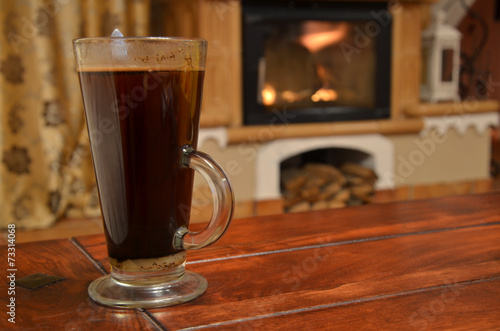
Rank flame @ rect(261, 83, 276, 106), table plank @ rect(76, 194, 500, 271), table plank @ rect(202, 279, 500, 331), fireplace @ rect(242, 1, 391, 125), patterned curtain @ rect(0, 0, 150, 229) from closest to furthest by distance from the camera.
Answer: table plank @ rect(202, 279, 500, 331), table plank @ rect(76, 194, 500, 271), patterned curtain @ rect(0, 0, 150, 229), fireplace @ rect(242, 1, 391, 125), flame @ rect(261, 83, 276, 106)

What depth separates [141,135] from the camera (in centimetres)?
47

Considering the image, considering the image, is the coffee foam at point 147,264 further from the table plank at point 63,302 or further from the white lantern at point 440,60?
the white lantern at point 440,60

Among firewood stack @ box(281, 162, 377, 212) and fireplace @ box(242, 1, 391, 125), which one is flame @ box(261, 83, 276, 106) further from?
firewood stack @ box(281, 162, 377, 212)

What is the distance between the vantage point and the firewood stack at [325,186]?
103 inches

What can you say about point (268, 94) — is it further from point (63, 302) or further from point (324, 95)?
point (63, 302)

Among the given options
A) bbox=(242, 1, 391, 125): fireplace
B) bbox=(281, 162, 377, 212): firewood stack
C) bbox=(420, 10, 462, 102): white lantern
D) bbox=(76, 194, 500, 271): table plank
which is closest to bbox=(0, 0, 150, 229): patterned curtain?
bbox=(242, 1, 391, 125): fireplace

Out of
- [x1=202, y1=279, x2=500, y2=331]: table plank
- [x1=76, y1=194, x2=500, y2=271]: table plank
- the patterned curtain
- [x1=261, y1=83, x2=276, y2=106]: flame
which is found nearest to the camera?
[x1=202, y1=279, x2=500, y2=331]: table plank

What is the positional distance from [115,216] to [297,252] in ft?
0.64

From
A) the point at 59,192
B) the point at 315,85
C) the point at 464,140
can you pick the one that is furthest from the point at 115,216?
the point at 464,140

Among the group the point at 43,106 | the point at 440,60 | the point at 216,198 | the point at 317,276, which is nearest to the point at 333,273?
the point at 317,276

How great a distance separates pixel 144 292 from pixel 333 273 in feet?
0.54

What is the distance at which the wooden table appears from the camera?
43cm

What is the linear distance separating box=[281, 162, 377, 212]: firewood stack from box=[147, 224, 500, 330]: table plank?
1920mm

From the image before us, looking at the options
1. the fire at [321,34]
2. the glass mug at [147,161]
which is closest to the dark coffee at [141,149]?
the glass mug at [147,161]
